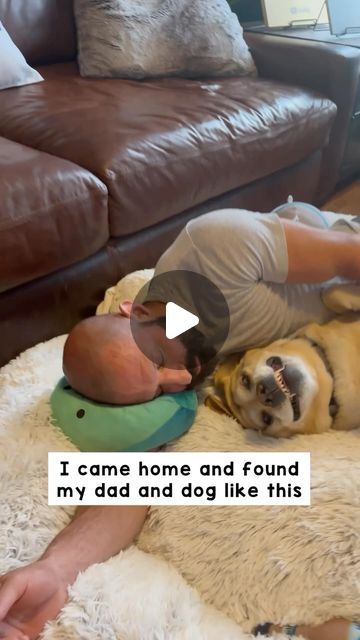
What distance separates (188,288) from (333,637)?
495 mm

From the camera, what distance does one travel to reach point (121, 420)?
0.85 meters

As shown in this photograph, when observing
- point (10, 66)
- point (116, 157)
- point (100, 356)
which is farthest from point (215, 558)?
point (10, 66)

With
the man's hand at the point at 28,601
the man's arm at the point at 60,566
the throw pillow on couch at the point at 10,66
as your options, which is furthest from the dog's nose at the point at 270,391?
the throw pillow on couch at the point at 10,66

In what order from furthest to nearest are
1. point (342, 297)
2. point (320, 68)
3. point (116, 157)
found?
point (320, 68) → point (116, 157) → point (342, 297)

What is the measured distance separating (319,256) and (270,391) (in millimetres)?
227

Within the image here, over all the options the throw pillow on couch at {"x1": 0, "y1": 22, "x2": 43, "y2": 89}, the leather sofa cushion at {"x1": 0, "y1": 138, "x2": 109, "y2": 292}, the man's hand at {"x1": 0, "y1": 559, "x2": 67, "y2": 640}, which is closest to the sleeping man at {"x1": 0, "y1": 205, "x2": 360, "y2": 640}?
the man's hand at {"x1": 0, "y1": 559, "x2": 67, "y2": 640}

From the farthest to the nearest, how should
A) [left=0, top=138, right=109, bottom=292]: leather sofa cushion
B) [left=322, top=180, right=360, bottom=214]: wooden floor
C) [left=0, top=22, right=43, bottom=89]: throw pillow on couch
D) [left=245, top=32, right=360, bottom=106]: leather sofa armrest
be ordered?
[left=322, top=180, right=360, bottom=214]: wooden floor
[left=245, top=32, right=360, bottom=106]: leather sofa armrest
[left=0, top=22, right=43, bottom=89]: throw pillow on couch
[left=0, top=138, right=109, bottom=292]: leather sofa cushion

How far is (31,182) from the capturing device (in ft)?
3.59

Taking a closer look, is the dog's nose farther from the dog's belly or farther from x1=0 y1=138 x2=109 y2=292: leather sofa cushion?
x1=0 y1=138 x2=109 y2=292: leather sofa cushion

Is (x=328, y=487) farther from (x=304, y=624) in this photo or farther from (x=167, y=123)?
(x=167, y=123)

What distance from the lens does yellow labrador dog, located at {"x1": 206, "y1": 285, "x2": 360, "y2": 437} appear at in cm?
85

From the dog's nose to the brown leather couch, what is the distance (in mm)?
495

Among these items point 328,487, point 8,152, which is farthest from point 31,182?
point 328,487

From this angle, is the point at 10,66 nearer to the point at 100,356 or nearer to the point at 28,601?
the point at 100,356
